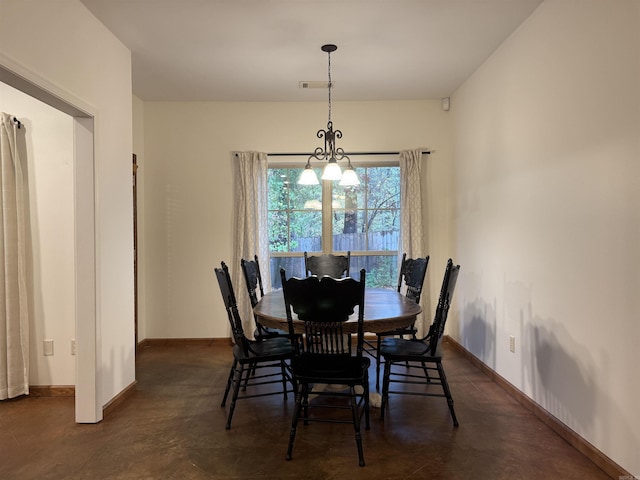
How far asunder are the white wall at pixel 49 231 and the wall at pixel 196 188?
1461 millimetres

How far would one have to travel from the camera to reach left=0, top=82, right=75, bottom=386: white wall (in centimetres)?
313

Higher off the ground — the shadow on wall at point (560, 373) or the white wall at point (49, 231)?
the white wall at point (49, 231)

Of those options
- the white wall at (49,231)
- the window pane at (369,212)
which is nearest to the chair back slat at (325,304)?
the white wall at (49,231)

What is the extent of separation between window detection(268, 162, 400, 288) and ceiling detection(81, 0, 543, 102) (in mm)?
963

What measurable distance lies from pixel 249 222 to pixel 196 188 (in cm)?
74

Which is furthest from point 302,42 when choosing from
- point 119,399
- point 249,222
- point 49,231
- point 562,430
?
point 562,430

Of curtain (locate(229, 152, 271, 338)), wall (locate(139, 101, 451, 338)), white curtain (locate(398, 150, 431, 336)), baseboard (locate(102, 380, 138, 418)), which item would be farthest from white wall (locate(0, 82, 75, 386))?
white curtain (locate(398, 150, 431, 336))

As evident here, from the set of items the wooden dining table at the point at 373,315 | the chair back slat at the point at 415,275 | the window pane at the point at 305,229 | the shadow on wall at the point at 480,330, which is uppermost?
the window pane at the point at 305,229

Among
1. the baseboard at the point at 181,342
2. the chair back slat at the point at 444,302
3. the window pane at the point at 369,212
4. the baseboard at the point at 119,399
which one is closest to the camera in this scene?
the chair back slat at the point at 444,302

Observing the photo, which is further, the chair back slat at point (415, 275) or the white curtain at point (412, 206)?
the white curtain at point (412, 206)

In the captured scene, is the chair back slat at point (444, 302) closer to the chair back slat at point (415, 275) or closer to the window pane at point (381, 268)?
the chair back slat at point (415, 275)

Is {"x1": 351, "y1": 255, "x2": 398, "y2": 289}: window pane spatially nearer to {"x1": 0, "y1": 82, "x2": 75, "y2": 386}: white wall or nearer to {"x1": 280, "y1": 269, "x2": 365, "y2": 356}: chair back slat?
{"x1": 280, "y1": 269, "x2": 365, "y2": 356}: chair back slat

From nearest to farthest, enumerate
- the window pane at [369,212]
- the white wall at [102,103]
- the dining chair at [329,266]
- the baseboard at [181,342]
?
the white wall at [102,103] < the dining chair at [329,266] < the baseboard at [181,342] < the window pane at [369,212]

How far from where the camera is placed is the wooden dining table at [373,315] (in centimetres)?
238
